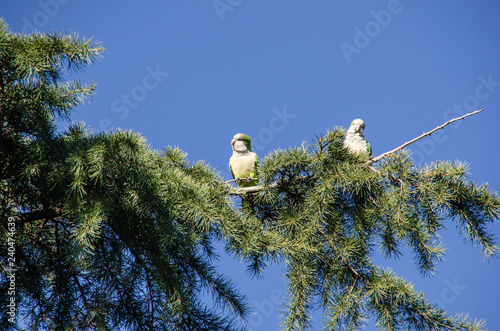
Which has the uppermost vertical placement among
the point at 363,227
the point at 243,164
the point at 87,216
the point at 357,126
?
the point at 357,126

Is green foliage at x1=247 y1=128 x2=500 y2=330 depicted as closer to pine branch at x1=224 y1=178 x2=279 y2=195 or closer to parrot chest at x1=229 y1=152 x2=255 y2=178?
pine branch at x1=224 y1=178 x2=279 y2=195

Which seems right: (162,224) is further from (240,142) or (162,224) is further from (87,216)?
(240,142)

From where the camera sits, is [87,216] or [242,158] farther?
[242,158]

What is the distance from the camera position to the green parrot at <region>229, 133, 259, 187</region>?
4430 mm

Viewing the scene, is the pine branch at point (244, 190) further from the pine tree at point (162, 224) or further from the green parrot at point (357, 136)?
the green parrot at point (357, 136)

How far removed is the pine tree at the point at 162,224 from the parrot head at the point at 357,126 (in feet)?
4.18

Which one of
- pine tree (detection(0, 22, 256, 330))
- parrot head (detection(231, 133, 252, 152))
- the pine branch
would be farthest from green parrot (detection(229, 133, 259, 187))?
pine tree (detection(0, 22, 256, 330))

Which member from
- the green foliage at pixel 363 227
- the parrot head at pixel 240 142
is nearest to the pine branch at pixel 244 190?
the green foliage at pixel 363 227

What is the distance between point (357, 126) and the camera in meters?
4.03

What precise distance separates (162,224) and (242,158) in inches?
91.0

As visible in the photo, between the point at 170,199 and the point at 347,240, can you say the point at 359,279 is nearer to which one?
the point at 347,240

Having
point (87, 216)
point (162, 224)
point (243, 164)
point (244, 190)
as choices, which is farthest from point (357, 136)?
point (87, 216)

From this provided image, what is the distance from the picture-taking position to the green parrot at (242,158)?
443 cm

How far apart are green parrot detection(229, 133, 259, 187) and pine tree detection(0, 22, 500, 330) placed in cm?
167
